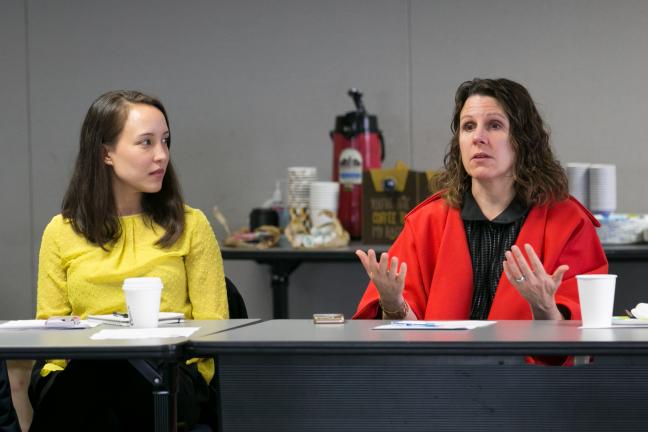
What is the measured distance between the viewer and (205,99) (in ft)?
15.6

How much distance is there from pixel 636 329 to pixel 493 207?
0.81m

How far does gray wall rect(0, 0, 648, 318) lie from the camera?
4457 mm

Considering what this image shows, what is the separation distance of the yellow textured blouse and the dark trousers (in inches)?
12.8

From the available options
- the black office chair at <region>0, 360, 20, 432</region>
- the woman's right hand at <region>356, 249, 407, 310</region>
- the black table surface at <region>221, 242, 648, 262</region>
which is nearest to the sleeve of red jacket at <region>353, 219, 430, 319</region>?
the woman's right hand at <region>356, 249, 407, 310</region>

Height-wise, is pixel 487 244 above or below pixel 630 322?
above

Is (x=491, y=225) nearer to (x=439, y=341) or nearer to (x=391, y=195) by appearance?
(x=439, y=341)

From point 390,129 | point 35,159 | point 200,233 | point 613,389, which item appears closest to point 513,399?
point 613,389

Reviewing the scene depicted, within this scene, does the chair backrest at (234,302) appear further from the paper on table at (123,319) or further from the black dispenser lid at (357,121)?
the black dispenser lid at (357,121)

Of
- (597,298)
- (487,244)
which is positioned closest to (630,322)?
(597,298)

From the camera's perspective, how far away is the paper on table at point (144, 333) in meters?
2.01

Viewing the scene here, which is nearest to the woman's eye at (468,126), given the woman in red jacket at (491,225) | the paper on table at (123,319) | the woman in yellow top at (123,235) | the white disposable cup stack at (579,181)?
the woman in red jacket at (491,225)

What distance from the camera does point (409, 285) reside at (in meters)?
2.77

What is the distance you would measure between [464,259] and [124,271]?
880 millimetres

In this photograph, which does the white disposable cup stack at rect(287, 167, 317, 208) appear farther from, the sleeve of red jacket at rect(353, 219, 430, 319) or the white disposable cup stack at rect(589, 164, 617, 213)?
the sleeve of red jacket at rect(353, 219, 430, 319)
